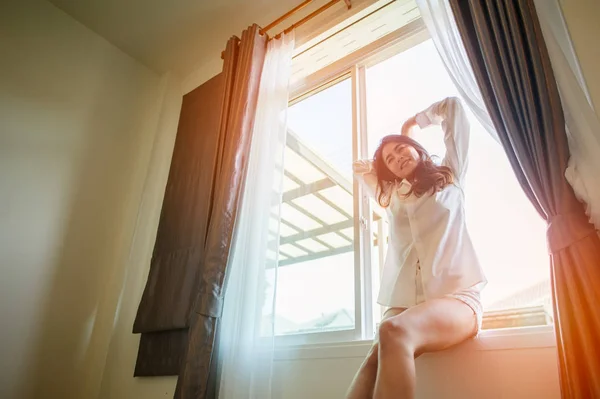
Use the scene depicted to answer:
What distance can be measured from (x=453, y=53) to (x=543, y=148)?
1.75ft

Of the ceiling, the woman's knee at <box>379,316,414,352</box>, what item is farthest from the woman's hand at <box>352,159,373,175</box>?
the ceiling

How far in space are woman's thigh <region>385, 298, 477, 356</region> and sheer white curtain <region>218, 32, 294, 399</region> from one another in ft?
2.13

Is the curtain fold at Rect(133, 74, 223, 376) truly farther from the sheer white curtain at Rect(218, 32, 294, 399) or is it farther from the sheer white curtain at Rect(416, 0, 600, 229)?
the sheer white curtain at Rect(416, 0, 600, 229)

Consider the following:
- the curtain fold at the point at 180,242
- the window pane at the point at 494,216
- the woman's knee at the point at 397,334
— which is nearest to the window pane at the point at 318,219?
the window pane at the point at 494,216

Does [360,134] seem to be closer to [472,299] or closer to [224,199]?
[224,199]

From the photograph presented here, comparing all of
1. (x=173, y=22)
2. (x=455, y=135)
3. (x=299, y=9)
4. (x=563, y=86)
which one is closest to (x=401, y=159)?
(x=455, y=135)

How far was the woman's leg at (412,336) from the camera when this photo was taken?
0.98m

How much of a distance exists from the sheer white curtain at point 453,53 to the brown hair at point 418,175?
0.21 metres

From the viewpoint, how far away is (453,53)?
151cm

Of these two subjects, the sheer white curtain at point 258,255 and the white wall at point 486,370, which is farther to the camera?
the sheer white curtain at point 258,255

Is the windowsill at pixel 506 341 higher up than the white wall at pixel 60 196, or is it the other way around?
the white wall at pixel 60 196

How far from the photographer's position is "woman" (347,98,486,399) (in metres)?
1.06

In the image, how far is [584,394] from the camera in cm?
92

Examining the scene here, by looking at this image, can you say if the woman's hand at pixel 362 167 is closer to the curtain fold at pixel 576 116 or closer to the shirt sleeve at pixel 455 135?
the shirt sleeve at pixel 455 135
